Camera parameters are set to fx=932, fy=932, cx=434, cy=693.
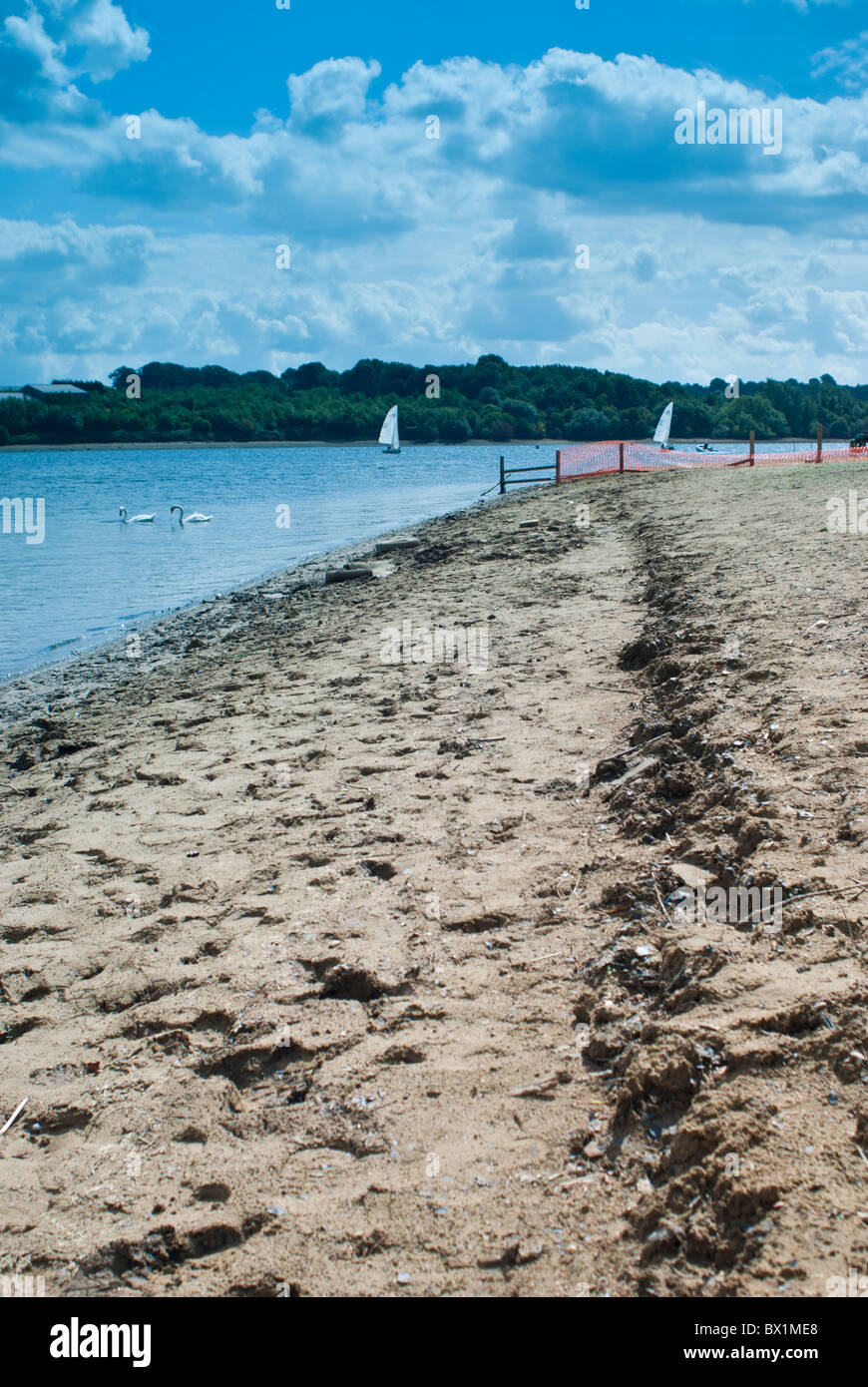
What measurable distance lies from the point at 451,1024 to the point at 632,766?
2.20 meters

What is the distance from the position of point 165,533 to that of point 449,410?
205 ft

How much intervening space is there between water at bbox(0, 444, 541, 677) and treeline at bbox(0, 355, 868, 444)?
83.4 feet

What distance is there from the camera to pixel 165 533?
24562mm

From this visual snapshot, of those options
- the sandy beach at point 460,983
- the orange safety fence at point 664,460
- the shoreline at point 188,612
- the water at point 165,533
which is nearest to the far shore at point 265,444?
the water at point 165,533

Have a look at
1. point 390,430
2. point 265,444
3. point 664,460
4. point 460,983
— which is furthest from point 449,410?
point 460,983

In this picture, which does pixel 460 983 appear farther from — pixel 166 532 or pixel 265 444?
pixel 265 444

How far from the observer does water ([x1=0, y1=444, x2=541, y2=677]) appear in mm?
14391

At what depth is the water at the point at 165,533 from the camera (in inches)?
567

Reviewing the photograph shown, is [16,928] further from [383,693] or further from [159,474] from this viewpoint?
[159,474]

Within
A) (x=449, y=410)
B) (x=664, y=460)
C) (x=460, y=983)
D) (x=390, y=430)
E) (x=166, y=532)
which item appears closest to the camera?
(x=460, y=983)

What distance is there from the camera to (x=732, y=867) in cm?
353

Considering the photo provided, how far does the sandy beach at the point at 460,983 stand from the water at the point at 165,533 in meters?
6.68

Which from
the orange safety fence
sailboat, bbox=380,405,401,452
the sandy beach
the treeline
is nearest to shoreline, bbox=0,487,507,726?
the sandy beach

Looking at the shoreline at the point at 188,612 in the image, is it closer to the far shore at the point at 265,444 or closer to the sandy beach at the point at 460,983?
the sandy beach at the point at 460,983
